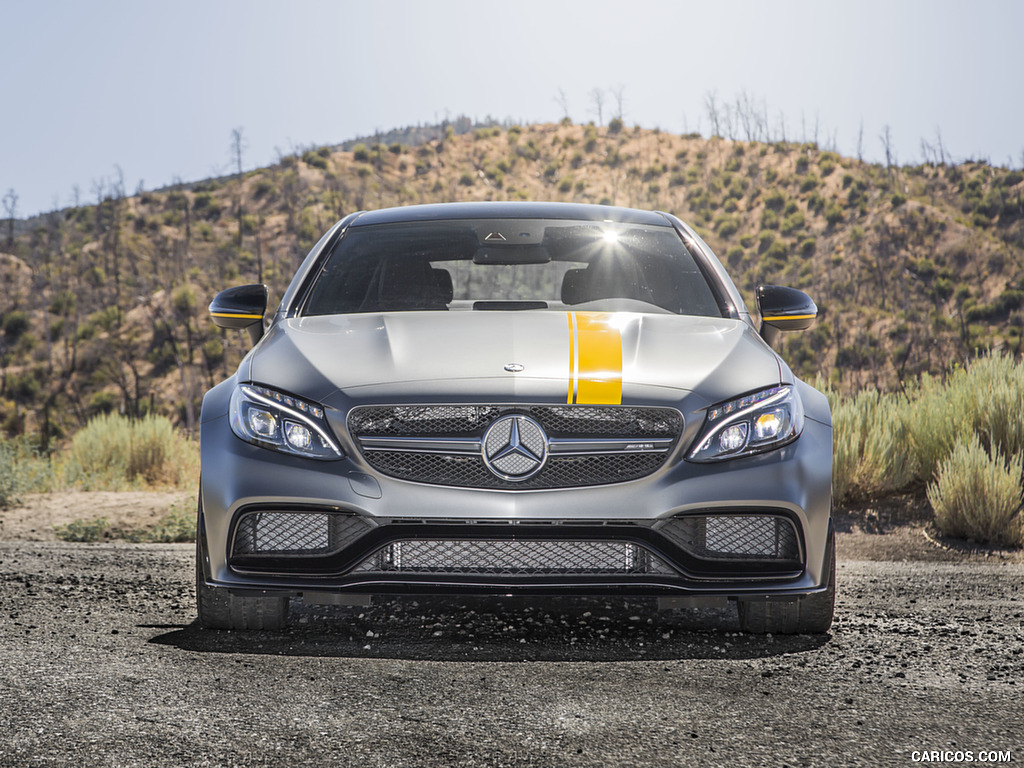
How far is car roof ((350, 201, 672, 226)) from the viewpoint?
5258mm

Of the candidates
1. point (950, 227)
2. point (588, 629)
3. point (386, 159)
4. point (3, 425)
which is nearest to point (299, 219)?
point (386, 159)

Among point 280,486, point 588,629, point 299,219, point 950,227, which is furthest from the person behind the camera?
point 299,219

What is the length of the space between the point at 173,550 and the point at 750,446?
4762 mm

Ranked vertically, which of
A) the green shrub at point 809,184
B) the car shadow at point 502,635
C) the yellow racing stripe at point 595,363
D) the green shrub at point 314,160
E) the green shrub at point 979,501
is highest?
the green shrub at point 314,160

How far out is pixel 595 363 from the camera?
3.73 metres

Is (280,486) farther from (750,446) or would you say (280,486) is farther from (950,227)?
(950,227)

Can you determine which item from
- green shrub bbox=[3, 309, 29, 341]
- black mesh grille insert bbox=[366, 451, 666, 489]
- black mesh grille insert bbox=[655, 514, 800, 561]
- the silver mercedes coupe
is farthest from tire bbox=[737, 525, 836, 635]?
green shrub bbox=[3, 309, 29, 341]

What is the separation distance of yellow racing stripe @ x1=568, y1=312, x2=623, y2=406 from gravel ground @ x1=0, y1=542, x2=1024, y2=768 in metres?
0.89

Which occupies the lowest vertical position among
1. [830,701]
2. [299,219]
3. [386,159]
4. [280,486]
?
[830,701]

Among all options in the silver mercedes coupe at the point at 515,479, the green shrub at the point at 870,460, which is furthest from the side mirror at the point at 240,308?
the green shrub at the point at 870,460

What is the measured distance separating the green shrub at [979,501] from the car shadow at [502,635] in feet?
12.3

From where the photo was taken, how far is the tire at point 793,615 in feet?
12.5

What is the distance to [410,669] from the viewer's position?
350 cm

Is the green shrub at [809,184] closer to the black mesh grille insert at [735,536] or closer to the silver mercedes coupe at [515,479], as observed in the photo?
the silver mercedes coupe at [515,479]
